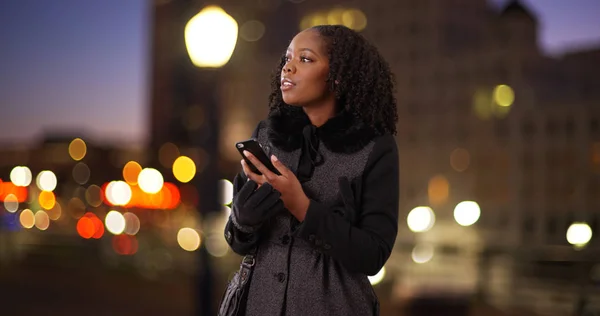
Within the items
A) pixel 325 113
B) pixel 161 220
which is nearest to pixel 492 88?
pixel 161 220

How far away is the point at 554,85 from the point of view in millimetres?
79250

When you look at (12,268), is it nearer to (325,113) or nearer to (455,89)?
(325,113)

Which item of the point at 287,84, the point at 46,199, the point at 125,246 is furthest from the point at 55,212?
the point at 287,84

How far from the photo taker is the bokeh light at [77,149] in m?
124

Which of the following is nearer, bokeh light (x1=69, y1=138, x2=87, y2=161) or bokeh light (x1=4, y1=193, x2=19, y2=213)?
bokeh light (x1=4, y1=193, x2=19, y2=213)

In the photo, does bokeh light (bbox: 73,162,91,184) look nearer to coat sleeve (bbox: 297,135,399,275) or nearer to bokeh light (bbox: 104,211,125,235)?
bokeh light (bbox: 104,211,125,235)

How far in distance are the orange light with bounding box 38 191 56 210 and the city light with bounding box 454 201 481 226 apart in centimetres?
6982

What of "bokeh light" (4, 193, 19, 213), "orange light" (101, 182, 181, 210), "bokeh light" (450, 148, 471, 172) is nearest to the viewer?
"bokeh light" (450, 148, 471, 172)

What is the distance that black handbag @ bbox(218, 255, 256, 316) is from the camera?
2.35m

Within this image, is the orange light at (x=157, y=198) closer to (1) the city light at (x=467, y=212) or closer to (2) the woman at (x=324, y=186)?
(1) the city light at (x=467, y=212)

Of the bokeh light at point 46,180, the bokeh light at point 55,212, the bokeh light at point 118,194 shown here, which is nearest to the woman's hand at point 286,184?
the bokeh light at point 118,194

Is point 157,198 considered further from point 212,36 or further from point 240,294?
point 240,294

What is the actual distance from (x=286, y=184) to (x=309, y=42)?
47 cm

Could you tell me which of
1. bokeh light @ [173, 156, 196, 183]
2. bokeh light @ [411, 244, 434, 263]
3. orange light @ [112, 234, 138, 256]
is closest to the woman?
bokeh light @ [411, 244, 434, 263]
